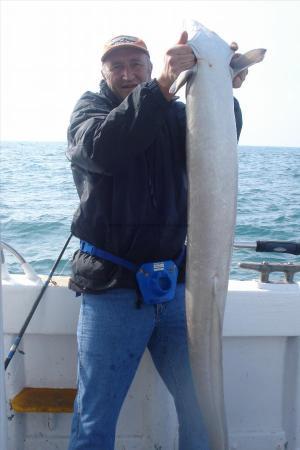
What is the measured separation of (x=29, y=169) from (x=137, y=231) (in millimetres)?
17101

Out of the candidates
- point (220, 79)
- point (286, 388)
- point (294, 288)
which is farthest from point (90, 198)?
point (286, 388)

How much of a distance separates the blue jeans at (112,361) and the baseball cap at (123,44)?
113cm

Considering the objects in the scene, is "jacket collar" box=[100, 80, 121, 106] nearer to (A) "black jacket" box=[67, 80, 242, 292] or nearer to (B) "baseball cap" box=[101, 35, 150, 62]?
(A) "black jacket" box=[67, 80, 242, 292]

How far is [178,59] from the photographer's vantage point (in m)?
1.83

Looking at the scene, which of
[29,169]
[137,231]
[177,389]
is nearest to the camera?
[137,231]

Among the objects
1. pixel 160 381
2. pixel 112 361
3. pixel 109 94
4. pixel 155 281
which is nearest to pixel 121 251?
pixel 155 281

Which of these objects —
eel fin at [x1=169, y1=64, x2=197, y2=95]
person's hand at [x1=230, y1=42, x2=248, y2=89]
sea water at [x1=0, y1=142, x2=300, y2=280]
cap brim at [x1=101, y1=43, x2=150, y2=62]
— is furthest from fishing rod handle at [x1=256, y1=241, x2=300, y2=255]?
sea water at [x1=0, y1=142, x2=300, y2=280]

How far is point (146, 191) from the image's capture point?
230cm

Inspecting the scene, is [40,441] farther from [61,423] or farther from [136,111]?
[136,111]

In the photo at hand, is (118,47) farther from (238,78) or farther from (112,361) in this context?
(112,361)

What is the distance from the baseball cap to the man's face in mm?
18

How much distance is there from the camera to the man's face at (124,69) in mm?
2441

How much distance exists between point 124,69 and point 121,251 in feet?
2.84

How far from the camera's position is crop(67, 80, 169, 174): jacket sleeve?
197 centimetres
